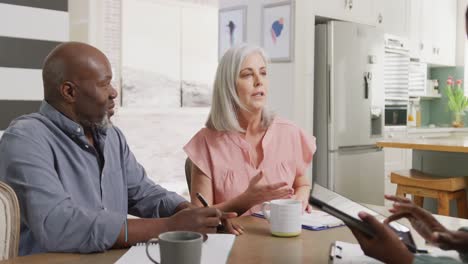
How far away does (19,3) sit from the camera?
284cm

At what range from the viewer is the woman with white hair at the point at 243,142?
1831mm

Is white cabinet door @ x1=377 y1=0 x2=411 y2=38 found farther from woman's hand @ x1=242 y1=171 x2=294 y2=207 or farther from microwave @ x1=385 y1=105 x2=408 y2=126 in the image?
woman's hand @ x1=242 y1=171 x2=294 y2=207

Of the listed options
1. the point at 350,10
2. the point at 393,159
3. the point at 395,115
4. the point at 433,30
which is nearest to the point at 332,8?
the point at 350,10

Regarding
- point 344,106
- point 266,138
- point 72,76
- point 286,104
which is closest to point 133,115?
point 286,104

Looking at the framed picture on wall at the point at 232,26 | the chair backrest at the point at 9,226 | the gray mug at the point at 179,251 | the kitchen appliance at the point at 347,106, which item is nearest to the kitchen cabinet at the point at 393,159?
the kitchen appliance at the point at 347,106

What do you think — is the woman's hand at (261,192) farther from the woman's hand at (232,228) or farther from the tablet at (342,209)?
the tablet at (342,209)

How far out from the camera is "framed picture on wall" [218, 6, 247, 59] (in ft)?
14.8

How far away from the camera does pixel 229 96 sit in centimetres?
192

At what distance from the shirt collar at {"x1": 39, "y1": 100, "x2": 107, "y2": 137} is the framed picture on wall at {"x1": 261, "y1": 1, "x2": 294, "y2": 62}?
3006 mm

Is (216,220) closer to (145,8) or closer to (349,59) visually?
(349,59)

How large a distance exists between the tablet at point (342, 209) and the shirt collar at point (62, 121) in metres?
0.68

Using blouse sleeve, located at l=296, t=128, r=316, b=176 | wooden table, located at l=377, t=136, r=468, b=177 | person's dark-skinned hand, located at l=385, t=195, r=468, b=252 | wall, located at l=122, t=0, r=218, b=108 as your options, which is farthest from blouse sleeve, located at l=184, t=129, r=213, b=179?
wall, located at l=122, t=0, r=218, b=108

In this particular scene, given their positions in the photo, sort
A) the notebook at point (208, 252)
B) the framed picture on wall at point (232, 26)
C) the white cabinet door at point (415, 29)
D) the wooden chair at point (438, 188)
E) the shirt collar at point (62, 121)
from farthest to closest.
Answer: the white cabinet door at point (415, 29)
the framed picture on wall at point (232, 26)
the wooden chair at point (438, 188)
the shirt collar at point (62, 121)
the notebook at point (208, 252)

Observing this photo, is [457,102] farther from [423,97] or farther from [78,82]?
[78,82]
